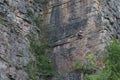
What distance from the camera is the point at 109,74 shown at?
14.3m

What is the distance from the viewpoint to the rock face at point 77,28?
18.8 m

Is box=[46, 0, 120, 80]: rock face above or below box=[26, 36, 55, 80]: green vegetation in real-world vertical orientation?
above

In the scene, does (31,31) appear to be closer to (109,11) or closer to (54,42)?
(54,42)

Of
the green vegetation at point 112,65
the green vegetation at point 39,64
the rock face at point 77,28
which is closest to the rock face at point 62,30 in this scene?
the rock face at point 77,28

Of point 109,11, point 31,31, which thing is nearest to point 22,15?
point 31,31

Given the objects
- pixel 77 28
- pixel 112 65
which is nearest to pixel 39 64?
pixel 77 28

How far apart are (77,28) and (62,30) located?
0.99 metres

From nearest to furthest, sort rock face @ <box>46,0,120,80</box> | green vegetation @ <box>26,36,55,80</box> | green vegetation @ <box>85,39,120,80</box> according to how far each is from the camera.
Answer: green vegetation @ <box>85,39,120,80</box> → green vegetation @ <box>26,36,55,80</box> → rock face @ <box>46,0,120,80</box>

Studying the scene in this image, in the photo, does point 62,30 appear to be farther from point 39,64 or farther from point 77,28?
point 39,64

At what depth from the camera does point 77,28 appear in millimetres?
19656

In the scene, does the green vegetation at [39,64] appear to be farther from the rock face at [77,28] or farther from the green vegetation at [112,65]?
the green vegetation at [112,65]

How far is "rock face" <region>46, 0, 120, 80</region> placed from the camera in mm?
18812

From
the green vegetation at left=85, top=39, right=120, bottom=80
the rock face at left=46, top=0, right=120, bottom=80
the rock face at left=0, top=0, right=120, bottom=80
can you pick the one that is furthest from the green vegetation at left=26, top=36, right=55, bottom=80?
the green vegetation at left=85, top=39, right=120, bottom=80

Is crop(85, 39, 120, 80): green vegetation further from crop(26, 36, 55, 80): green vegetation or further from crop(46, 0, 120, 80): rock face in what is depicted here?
crop(26, 36, 55, 80): green vegetation
